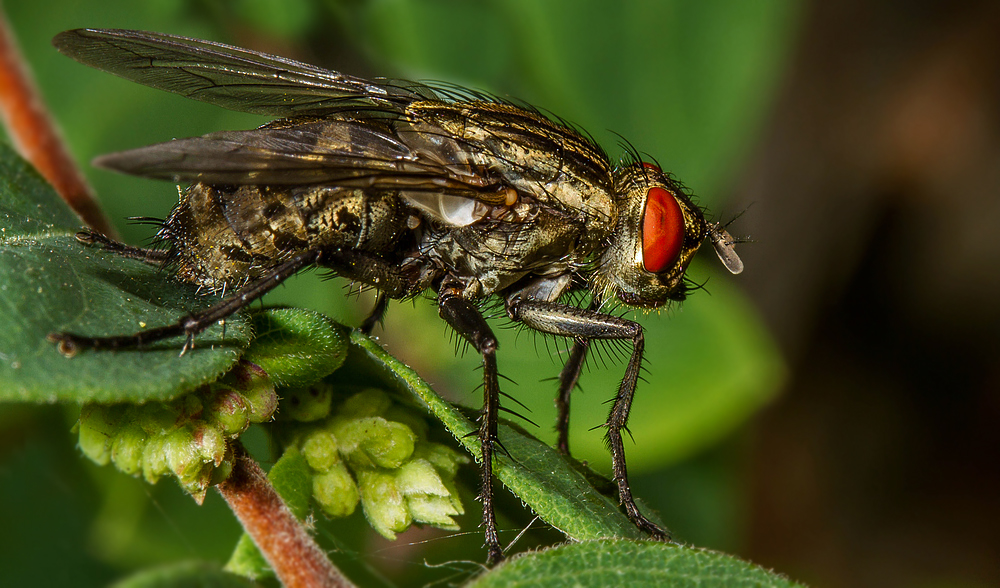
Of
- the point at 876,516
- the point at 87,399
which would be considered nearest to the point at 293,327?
the point at 87,399

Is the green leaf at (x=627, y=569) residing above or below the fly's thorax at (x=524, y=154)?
below

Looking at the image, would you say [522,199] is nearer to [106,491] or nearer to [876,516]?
[106,491]

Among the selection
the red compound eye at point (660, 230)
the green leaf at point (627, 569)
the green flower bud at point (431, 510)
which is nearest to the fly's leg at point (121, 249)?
the green flower bud at point (431, 510)

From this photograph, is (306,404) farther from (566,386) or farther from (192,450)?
(566,386)

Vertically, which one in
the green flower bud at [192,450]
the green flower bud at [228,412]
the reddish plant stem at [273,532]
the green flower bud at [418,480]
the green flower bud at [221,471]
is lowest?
the reddish plant stem at [273,532]

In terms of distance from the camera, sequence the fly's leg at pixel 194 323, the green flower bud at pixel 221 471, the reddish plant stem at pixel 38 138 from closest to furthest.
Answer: the fly's leg at pixel 194 323, the green flower bud at pixel 221 471, the reddish plant stem at pixel 38 138

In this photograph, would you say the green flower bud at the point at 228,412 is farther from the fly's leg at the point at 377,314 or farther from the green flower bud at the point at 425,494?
the fly's leg at the point at 377,314

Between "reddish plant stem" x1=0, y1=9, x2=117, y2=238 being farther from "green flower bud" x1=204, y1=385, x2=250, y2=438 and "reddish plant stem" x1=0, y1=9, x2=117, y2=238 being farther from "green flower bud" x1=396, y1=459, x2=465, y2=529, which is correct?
"green flower bud" x1=396, y1=459, x2=465, y2=529
